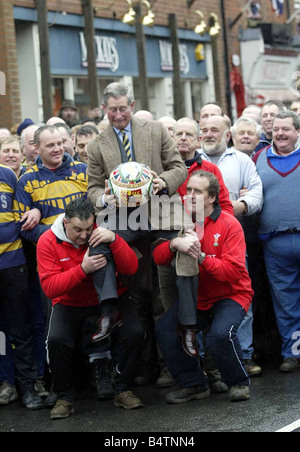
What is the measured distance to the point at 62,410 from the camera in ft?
24.1

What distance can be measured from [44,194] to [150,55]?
10.9m

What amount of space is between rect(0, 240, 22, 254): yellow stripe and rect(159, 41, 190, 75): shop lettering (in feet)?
37.3

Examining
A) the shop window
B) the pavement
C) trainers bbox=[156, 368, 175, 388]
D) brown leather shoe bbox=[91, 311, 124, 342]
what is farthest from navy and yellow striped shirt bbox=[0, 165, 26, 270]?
the shop window

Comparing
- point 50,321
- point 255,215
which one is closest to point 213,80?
point 255,215

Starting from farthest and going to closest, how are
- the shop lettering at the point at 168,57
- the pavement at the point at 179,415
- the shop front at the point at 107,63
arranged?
the shop lettering at the point at 168,57, the shop front at the point at 107,63, the pavement at the point at 179,415

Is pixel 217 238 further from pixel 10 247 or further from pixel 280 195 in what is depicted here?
pixel 10 247

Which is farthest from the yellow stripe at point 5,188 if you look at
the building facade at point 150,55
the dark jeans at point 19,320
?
the building facade at point 150,55

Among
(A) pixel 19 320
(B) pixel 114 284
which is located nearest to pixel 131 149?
(B) pixel 114 284

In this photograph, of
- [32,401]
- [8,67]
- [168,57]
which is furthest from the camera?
[168,57]

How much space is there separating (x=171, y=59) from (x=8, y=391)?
12197 millimetres

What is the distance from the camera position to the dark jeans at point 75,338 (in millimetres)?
7445

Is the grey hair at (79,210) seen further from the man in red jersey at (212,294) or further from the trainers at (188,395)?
the trainers at (188,395)

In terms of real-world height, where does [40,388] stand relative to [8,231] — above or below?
below

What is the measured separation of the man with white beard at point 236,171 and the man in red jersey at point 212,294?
724mm
